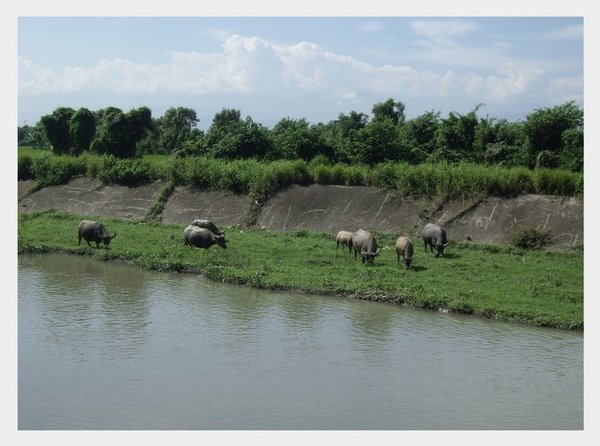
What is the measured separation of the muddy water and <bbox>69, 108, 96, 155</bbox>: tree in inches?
817

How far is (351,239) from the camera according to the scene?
60.6 feet

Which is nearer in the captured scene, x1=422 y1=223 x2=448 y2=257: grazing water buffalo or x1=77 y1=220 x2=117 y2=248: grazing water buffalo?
x1=422 y1=223 x2=448 y2=257: grazing water buffalo

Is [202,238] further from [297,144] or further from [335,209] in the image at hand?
[297,144]

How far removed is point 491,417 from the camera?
883cm

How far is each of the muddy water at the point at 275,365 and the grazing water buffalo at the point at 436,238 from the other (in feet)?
15.3

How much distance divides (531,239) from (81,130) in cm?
2259

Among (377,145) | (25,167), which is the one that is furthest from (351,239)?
(25,167)

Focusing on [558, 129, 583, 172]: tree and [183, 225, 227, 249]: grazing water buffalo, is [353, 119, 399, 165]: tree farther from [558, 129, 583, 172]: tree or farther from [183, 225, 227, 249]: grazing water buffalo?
[183, 225, 227, 249]: grazing water buffalo

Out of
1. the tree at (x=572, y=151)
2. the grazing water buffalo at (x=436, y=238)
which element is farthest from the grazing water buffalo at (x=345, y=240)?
the tree at (x=572, y=151)

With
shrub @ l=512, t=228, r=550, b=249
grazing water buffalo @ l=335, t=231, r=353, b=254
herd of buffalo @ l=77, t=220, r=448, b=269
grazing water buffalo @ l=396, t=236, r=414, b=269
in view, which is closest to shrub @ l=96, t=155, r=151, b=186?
herd of buffalo @ l=77, t=220, r=448, b=269

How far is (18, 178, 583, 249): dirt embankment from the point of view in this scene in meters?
20.2

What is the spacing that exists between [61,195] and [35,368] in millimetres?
18652

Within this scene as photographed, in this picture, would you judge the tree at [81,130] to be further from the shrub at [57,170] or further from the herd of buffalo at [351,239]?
the herd of buffalo at [351,239]

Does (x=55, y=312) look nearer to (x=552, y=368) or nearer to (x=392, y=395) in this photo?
(x=392, y=395)
